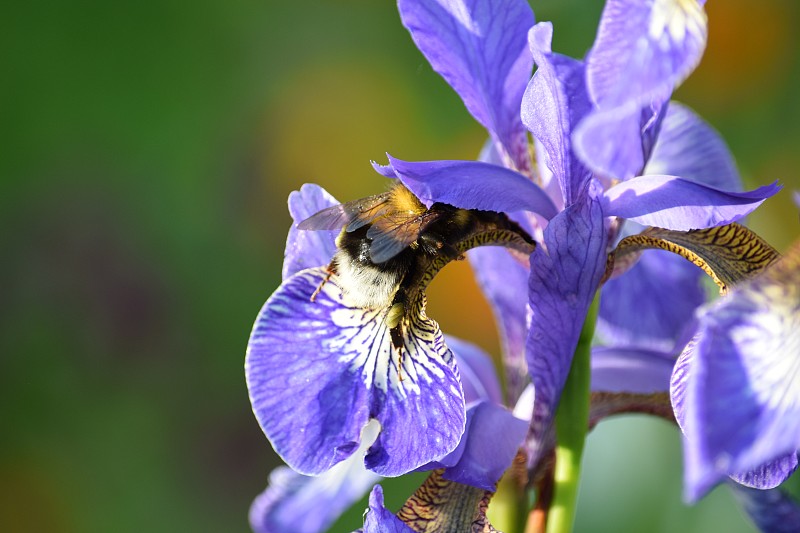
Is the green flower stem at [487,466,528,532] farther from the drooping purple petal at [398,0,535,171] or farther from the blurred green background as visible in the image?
the blurred green background

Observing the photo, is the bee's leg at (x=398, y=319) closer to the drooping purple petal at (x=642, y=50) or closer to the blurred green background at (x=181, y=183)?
the drooping purple petal at (x=642, y=50)

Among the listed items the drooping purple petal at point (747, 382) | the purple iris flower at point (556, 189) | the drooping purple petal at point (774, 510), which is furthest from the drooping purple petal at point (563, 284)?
the drooping purple petal at point (774, 510)

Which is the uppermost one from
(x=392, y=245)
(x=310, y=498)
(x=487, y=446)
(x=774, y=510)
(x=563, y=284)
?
(x=392, y=245)

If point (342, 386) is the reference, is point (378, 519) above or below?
below

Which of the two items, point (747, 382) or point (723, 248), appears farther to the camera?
point (723, 248)

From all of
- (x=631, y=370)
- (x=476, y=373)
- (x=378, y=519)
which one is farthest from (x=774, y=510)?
(x=378, y=519)

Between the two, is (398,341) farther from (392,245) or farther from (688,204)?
(688,204)

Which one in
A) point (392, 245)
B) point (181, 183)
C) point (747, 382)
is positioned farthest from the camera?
point (181, 183)

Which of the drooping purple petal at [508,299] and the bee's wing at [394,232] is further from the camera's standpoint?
the drooping purple petal at [508,299]
